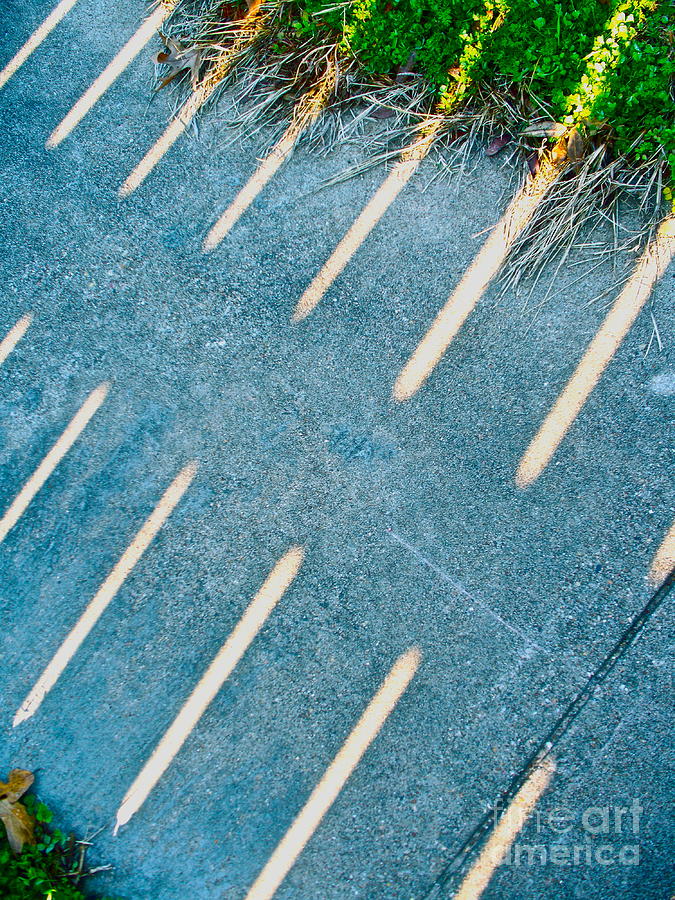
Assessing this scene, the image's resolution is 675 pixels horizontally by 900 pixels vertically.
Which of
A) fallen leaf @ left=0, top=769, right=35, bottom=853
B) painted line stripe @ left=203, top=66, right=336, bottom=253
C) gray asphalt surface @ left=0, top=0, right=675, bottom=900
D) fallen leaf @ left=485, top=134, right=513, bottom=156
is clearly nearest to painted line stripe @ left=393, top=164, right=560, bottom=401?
gray asphalt surface @ left=0, top=0, right=675, bottom=900

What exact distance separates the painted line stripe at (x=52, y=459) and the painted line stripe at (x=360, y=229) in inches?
38.8

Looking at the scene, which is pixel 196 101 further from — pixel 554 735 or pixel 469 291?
pixel 554 735

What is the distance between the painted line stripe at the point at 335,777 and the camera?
84.2 inches

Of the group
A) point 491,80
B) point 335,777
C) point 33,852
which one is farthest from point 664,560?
point 33,852

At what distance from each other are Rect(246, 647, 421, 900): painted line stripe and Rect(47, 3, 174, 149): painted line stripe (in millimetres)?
2931

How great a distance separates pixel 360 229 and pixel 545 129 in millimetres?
899

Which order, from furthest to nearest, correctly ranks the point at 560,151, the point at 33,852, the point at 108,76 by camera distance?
the point at 108,76 < the point at 560,151 < the point at 33,852

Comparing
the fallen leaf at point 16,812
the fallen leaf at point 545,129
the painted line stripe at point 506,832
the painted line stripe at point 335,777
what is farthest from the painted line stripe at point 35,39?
the painted line stripe at point 506,832

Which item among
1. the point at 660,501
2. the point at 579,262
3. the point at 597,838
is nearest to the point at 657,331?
the point at 579,262

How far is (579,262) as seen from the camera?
237 cm

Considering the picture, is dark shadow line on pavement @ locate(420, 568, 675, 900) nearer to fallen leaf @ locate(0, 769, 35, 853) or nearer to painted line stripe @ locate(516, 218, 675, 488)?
painted line stripe @ locate(516, 218, 675, 488)

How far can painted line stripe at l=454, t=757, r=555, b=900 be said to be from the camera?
212cm

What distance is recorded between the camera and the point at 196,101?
2.54 meters

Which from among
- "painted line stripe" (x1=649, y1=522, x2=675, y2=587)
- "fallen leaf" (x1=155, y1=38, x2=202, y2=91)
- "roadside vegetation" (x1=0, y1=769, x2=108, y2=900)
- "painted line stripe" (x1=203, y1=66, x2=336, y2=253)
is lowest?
"roadside vegetation" (x1=0, y1=769, x2=108, y2=900)
